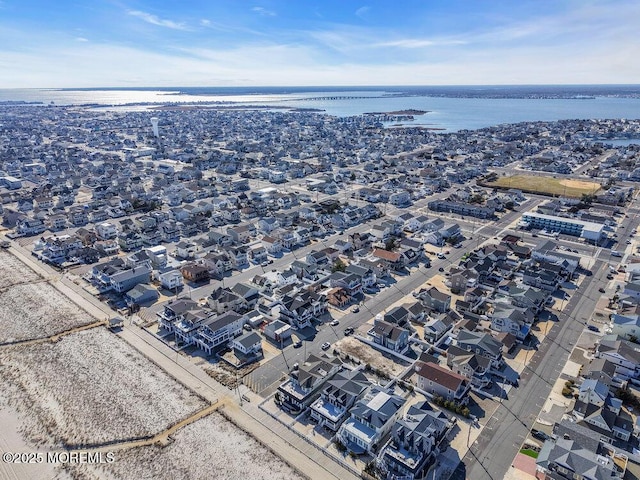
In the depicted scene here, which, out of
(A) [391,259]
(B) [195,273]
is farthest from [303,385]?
(A) [391,259]

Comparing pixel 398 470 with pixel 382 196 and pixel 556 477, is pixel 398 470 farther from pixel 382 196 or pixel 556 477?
pixel 382 196

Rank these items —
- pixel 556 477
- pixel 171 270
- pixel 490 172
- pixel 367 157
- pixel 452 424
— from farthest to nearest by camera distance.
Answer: pixel 367 157
pixel 490 172
pixel 171 270
pixel 452 424
pixel 556 477

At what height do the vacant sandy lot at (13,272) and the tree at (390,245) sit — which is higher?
the tree at (390,245)

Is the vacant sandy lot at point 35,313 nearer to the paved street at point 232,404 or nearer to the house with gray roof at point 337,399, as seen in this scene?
the paved street at point 232,404

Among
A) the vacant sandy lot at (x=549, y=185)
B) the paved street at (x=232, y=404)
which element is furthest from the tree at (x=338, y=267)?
the vacant sandy lot at (x=549, y=185)

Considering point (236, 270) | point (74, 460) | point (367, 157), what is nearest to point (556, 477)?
point (74, 460)

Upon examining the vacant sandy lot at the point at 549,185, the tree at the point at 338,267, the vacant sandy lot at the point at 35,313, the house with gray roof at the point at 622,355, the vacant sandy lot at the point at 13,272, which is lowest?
the vacant sandy lot at the point at 549,185

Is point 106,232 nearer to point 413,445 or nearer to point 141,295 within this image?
point 141,295

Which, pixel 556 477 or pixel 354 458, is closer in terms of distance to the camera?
pixel 556 477
